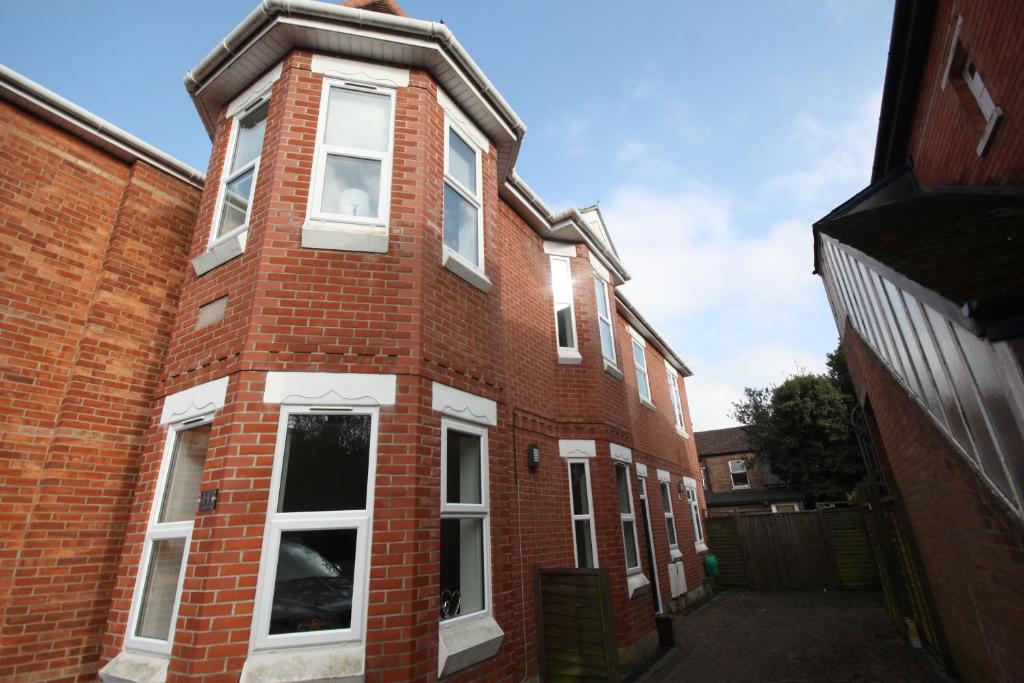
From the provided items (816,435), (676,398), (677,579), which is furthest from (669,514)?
(816,435)

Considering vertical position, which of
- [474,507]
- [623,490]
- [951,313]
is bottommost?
[474,507]

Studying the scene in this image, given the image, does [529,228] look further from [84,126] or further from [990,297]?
[990,297]

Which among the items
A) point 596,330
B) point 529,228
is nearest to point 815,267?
point 596,330

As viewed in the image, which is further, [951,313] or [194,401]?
[194,401]

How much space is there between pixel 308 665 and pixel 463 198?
495cm

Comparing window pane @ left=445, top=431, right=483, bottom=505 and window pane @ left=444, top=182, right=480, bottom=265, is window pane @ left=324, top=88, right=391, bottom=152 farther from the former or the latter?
window pane @ left=445, top=431, right=483, bottom=505

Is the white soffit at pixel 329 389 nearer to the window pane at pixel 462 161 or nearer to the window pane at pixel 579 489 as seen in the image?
the window pane at pixel 462 161

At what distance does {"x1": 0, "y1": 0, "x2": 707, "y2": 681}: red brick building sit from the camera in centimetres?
371

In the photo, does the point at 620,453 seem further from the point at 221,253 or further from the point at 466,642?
the point at 221,253

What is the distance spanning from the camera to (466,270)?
215 inches

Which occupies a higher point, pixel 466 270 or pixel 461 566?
pixel 466 270

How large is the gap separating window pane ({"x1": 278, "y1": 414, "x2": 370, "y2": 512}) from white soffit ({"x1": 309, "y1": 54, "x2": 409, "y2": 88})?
3.81 meters

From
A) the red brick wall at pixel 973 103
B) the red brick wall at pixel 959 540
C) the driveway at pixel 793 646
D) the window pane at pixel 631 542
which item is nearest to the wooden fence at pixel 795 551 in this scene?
the driveway at pixel 793 646

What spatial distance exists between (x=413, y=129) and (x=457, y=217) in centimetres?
109
